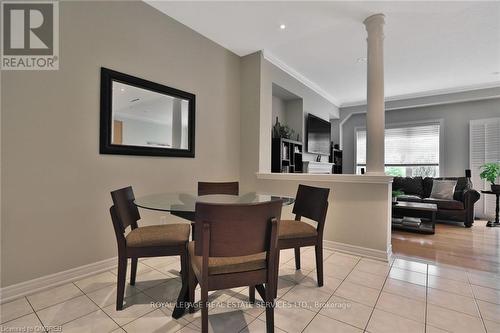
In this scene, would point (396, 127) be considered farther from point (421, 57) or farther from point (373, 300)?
point (373, 300)

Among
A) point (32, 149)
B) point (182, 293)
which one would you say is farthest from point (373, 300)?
point (32, 149)

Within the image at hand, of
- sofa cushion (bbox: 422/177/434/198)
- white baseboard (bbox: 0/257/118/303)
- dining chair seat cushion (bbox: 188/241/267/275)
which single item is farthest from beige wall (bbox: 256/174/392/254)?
sofa cushion (bbox: 422/177/434/198)

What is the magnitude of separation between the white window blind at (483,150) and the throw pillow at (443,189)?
3.20 ft

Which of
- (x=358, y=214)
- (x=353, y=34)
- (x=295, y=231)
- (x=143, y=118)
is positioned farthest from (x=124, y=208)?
(x=353, y=34)

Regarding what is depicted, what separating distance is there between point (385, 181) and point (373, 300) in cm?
126

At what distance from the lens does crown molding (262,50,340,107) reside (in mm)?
3875

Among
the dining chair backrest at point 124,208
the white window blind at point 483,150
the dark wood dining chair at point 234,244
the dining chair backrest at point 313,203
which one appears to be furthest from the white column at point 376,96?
the white window blind at point 483,150

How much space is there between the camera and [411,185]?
5.34 metres

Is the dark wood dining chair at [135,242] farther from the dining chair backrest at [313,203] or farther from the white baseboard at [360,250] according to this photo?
the white baseboard at [360,250]

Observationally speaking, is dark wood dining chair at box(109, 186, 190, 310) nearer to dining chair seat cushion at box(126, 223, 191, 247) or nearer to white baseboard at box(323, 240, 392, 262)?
dining chair seat cushion at box(126, 223, 191, 247)

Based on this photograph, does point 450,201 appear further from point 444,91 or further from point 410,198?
point 444,91

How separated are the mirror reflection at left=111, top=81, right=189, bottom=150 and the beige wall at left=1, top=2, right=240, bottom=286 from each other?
0.56ft

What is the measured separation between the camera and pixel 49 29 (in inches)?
79.0

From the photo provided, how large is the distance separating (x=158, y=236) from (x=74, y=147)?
1.18 m
